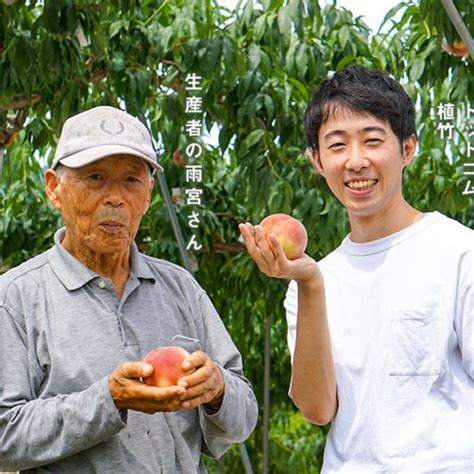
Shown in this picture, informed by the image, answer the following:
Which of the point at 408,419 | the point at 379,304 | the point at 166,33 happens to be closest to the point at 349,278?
the point at 379,304

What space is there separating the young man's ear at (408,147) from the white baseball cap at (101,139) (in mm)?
362

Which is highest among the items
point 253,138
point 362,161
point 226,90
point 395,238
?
point 226,90

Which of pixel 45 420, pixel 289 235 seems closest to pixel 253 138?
pixel 289 235

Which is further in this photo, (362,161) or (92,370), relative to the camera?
(362,161)

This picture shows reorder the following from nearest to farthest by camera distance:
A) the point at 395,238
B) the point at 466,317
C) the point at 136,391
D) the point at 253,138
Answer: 1. the point at 136,391
2. the point at 466,317
3. the point at 395,238
4. the point at 253,138

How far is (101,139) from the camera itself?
1639 millimetres

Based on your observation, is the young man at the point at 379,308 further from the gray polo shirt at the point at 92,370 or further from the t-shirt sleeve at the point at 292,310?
the gray polo shirt at the point at 92,370

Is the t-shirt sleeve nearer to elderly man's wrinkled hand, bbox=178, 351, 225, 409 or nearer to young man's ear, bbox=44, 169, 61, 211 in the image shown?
elderly man's wrinkled hand, bbox=178, 351, 225, 409

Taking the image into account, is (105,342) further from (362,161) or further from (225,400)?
(362,161)

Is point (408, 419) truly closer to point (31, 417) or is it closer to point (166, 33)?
point (31, 417)

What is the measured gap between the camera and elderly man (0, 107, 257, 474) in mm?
1531

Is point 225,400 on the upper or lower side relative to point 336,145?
lower

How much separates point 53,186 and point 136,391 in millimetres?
356

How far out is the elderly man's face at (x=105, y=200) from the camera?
64.5 inches
